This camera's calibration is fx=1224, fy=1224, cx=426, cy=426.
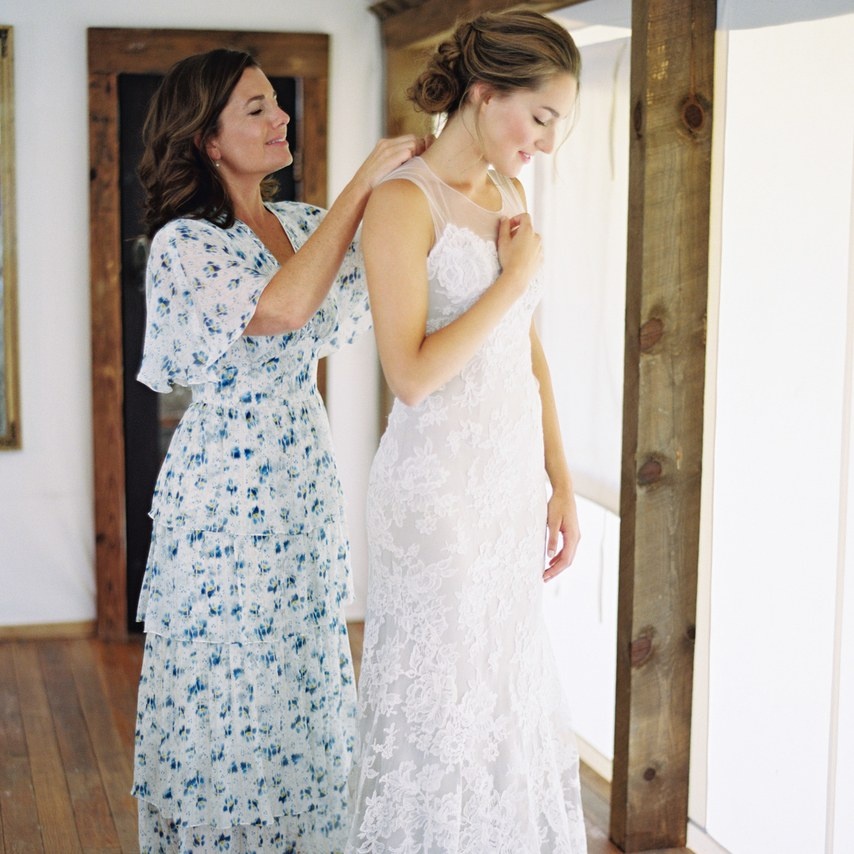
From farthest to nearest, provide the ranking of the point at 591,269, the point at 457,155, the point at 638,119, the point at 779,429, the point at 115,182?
the point at 115,182
the point at 591,269
the point at 638,119
the point at 779,429
the point at 457,155

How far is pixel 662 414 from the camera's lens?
109 inches

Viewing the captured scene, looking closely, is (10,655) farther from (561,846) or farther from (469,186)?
(469,186)

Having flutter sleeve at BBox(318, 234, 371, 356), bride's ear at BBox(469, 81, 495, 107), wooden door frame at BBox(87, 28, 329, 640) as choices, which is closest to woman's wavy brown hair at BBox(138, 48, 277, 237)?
flutter sleeve at BBox(318, 234, 371, 356)

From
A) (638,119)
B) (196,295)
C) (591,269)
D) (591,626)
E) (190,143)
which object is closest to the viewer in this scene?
(196,295)

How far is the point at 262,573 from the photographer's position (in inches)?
95.9

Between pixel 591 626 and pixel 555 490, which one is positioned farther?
pixel 591 626

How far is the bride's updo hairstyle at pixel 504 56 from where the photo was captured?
1979 mm

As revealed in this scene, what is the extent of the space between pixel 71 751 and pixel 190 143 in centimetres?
199

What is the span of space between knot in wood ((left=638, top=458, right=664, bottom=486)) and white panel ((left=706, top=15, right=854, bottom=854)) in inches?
5.6

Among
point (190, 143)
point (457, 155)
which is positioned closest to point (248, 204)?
point (190, 143)

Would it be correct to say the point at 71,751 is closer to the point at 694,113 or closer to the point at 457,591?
the point at 457,591

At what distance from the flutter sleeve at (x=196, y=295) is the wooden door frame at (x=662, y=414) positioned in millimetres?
859

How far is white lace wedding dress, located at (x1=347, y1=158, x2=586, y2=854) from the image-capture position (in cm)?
212

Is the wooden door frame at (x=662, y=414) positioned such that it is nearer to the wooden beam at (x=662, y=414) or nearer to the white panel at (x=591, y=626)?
the wooden beam at (x=662, y=414)
